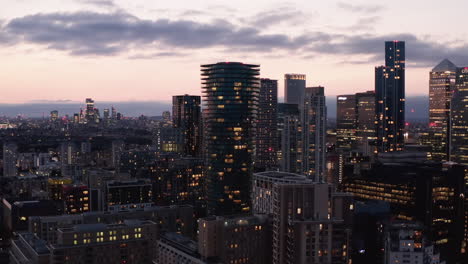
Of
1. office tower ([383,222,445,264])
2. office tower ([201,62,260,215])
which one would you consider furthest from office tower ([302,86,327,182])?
office tower ([383,222,445,264])

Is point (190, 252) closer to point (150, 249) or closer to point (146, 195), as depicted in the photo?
point (150, 249)

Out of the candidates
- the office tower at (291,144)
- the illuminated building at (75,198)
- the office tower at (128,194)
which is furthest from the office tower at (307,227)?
the office tower at (291,144)

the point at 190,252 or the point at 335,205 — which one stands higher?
the point at 335,205

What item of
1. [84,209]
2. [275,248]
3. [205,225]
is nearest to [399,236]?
[275,248]

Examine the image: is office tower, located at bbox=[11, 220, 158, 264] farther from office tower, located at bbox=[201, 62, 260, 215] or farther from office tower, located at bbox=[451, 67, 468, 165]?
office tower, located at bbox=[451, 67, 468, 165]

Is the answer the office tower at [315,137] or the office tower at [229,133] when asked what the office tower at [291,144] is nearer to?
the office tower at [315,137]
